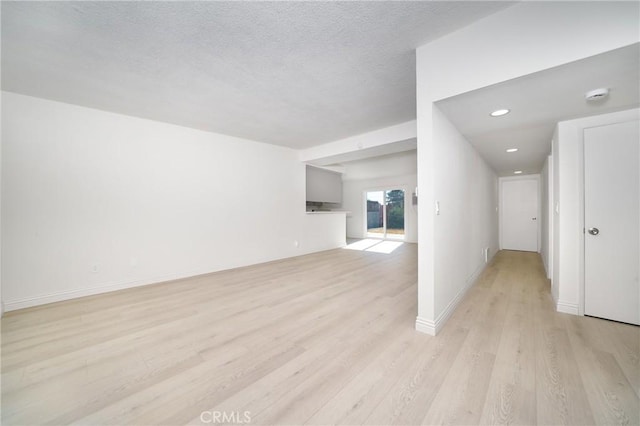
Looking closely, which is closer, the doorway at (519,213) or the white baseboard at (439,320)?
the white baseboard at (439,320)

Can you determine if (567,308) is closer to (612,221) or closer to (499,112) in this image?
(612,221)

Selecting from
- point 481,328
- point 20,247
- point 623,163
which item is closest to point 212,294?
point 20,247

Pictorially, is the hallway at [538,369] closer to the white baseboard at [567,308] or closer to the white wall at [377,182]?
the white baseboard at [567,308]

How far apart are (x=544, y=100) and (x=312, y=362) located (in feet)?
9.58

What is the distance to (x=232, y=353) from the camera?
1894 millimetres

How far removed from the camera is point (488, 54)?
1782 mm

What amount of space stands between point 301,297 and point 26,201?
351 centimetres

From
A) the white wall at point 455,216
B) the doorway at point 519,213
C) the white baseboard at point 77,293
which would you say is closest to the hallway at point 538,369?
the white wall at point 455,216

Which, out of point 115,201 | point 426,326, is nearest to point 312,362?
point 426,326

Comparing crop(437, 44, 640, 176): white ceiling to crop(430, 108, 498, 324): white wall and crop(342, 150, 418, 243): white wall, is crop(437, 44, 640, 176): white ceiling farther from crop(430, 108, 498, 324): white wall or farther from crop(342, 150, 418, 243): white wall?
crop(342, 150, 418, 243): white wall

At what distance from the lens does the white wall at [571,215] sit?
8.36ft

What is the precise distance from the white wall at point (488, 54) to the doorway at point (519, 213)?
17.3 feet

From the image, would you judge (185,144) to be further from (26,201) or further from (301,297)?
(301,297)

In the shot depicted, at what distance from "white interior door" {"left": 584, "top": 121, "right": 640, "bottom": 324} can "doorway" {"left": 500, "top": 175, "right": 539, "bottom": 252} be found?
4276mm
